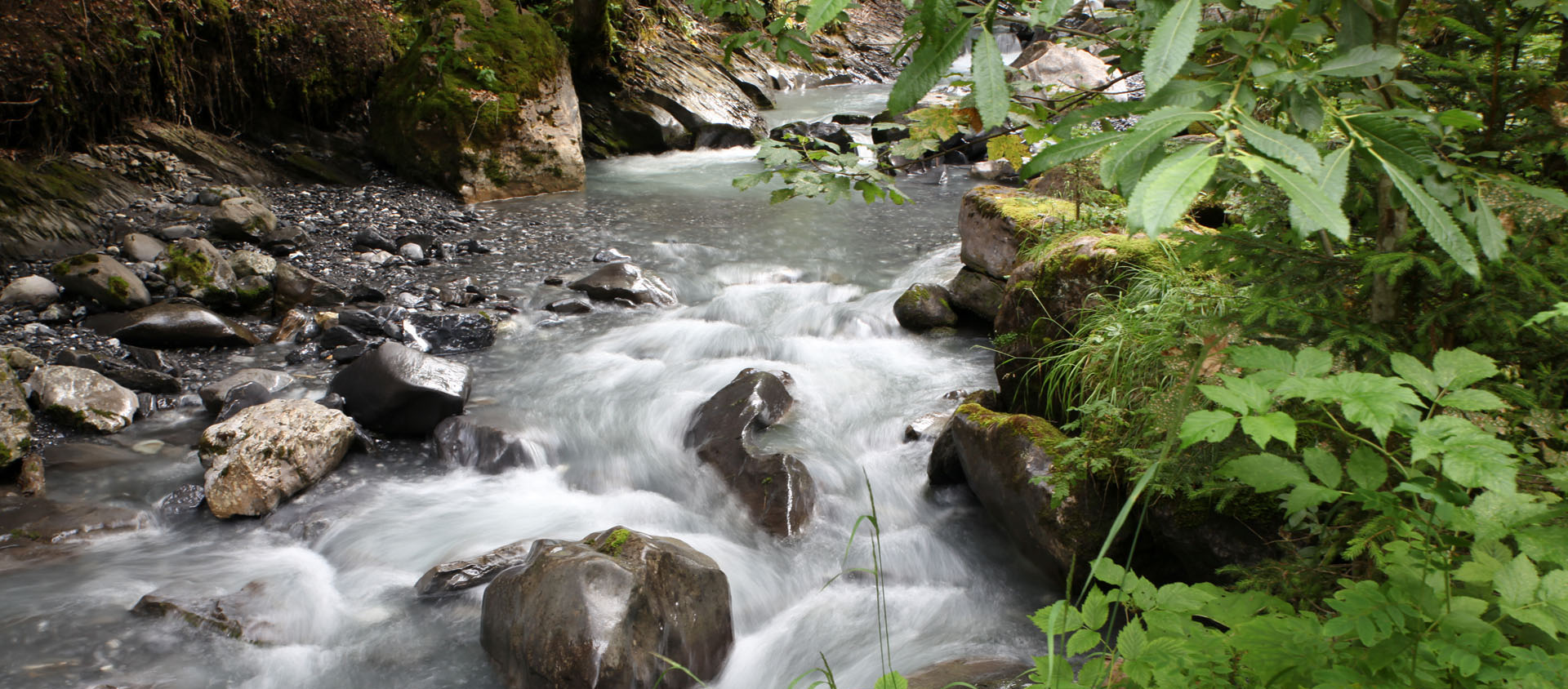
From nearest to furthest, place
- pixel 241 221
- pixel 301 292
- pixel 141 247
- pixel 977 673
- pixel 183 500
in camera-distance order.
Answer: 1. pixel 977 673
2. pixel 183 500
3. pixel 301 292
4. pixel 141 247
5. pixel 241 221

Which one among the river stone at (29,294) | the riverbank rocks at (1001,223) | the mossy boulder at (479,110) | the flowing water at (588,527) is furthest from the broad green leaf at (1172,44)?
the mossy boulder at (479,110)

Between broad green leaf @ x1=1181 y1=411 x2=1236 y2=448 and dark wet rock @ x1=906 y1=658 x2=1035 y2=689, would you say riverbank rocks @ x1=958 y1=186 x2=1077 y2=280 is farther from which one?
broad green leaf @ x1=1181 y1=411 x2=1236 y2=448

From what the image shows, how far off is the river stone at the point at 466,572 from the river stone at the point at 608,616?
0.48 m

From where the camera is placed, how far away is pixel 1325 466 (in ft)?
5.43

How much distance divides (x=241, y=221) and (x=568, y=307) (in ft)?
10.6

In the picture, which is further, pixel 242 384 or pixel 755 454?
pixel 242 384

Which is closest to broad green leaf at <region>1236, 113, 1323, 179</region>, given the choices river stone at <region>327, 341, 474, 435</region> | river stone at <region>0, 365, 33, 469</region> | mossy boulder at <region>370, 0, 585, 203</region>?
river stone at <region>327, 341, 474, 435</region>

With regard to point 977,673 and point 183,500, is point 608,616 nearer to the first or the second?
point 977,673

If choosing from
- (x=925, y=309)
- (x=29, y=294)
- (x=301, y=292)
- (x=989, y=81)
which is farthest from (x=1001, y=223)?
(x=29, y=294)

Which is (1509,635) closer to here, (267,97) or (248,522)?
(248,522)

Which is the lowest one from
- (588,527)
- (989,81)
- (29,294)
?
(588,527)

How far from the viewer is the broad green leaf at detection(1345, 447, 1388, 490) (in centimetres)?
164

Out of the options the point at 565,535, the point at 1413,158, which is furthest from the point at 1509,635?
the point at 565,535

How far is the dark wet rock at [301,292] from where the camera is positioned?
6.77 m
